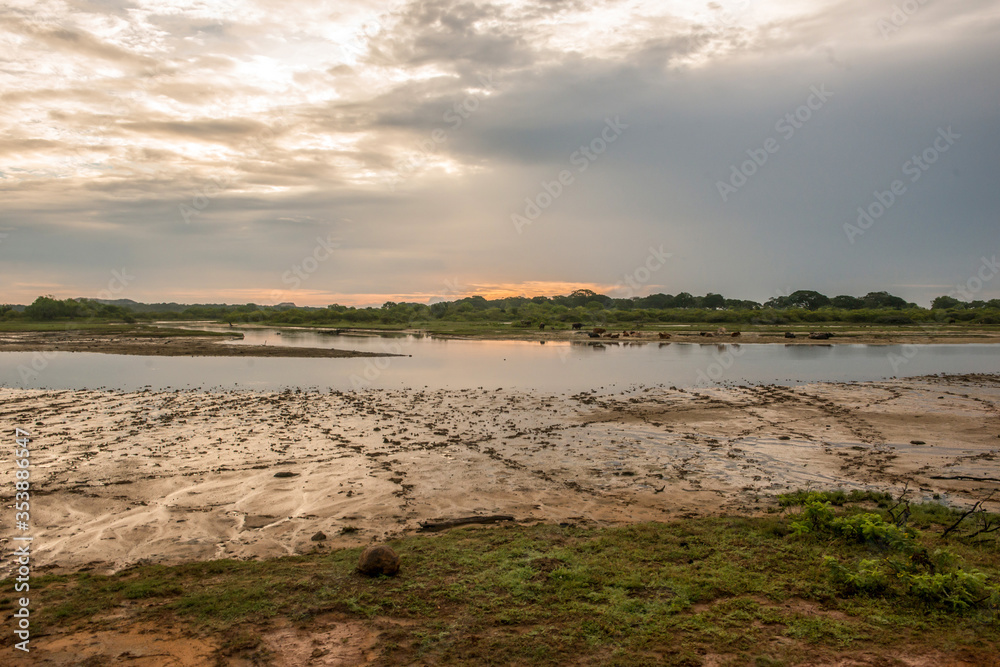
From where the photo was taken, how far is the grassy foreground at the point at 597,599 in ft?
18.7

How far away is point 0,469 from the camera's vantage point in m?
12.2

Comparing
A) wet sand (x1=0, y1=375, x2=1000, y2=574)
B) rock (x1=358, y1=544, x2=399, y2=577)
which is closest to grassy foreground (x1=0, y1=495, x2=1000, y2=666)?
rock (x1=358, y1=544, x2=399, y2=577)

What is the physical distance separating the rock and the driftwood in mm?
1864

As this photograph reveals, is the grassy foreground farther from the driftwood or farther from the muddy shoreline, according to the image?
the muddy shoreline

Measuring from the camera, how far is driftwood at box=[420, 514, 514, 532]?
940 cm

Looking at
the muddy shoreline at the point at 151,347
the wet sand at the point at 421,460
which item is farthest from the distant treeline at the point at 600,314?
the wet sand at the point at 421,460

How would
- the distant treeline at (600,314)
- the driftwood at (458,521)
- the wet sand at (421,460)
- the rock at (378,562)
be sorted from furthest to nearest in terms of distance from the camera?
the distant treeline at (600,314) < the wet sand at (421,460) < the driftwood at (458,521) < the rock at (378,562)

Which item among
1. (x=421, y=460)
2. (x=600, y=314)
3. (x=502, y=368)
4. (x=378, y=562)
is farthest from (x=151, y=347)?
(x=600, y=314)

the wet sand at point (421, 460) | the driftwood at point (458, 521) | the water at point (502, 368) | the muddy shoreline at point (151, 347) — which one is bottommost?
the driftwood at point (458, 521)

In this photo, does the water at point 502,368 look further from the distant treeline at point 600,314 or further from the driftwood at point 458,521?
the distant treeline at point 600,314

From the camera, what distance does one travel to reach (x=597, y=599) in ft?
22.0

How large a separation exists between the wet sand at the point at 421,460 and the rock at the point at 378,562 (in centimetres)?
152

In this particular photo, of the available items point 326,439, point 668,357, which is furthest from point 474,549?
point 668,357

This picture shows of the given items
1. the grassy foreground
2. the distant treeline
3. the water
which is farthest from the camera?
the distant treeline
